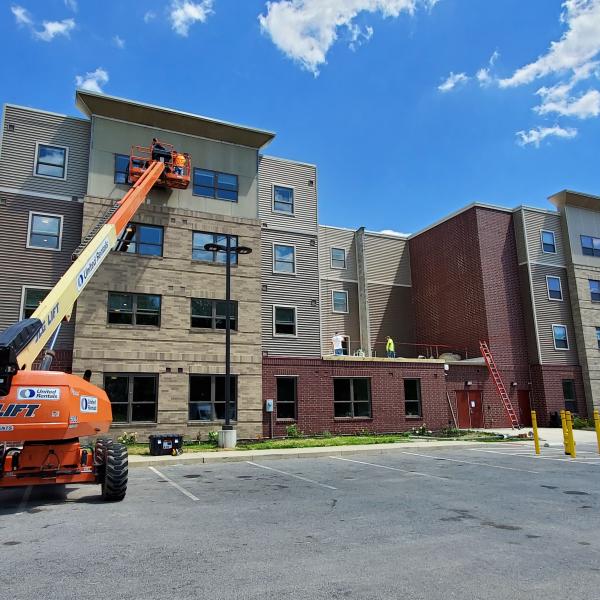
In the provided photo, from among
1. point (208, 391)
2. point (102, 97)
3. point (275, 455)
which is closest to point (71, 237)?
point (102, 97)

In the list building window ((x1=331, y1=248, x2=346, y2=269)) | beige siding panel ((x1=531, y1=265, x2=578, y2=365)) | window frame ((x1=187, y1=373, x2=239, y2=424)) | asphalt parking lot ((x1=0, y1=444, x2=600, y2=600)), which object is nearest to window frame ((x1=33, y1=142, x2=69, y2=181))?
window frame ((x1=187, y1=373, x2=239, y2=424))

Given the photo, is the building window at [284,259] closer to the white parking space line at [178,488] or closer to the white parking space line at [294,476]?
the white parking space line at [294,476]

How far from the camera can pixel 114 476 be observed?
9.52 meters

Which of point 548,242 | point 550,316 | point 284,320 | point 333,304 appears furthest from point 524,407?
point 284,320

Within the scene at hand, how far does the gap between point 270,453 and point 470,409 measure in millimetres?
14970

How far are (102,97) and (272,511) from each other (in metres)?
19.3

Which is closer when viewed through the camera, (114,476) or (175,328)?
(114,476)

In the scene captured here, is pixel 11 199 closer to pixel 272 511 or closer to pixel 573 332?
pixel 272 511

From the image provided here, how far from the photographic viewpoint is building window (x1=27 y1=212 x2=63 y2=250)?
20.6 meters

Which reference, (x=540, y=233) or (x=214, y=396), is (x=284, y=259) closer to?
(x=214, y=396)

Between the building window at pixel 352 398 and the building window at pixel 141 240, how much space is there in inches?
409

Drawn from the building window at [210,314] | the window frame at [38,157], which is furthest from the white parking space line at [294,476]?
the window frame at [38,157]

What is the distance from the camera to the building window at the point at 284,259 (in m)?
25.1

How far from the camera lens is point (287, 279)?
2519 centimetres
